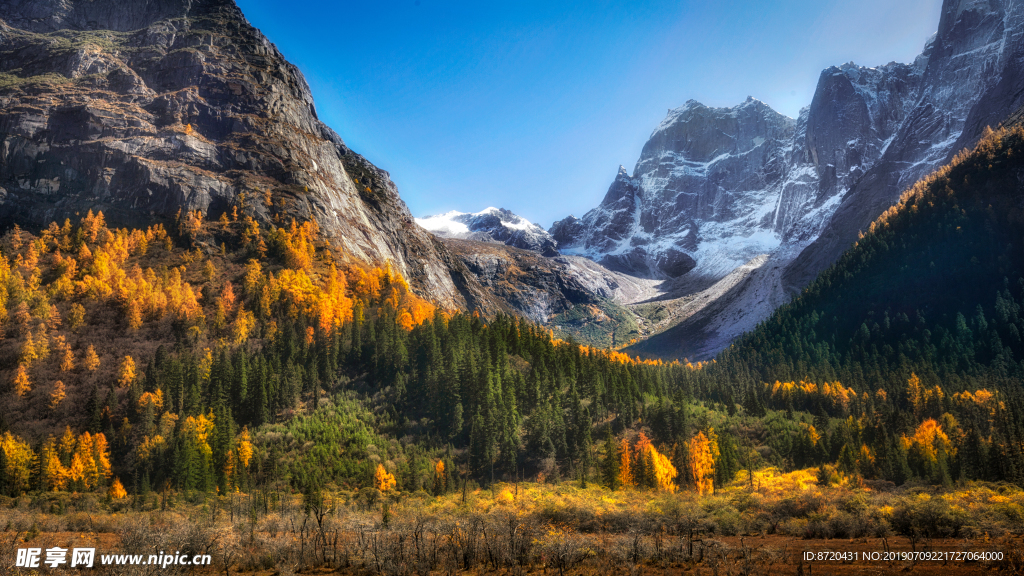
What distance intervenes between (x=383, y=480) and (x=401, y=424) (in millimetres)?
13278

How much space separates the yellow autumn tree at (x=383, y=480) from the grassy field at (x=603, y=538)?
1580 cm

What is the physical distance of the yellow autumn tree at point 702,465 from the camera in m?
67.2

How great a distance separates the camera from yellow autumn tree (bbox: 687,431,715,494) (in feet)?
221

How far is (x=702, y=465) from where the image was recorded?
2753 inches

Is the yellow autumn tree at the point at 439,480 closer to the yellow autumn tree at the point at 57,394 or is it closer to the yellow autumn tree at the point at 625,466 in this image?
the yellow autumn tree at the point at 625,466

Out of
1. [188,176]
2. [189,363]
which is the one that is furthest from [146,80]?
[189,363]

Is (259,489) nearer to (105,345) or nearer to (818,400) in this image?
(105,345)

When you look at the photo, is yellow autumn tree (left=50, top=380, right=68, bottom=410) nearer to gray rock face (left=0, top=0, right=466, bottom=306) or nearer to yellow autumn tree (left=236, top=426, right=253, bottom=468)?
yellow autumn tree (left=236, top=426, right=253, bottom=468)

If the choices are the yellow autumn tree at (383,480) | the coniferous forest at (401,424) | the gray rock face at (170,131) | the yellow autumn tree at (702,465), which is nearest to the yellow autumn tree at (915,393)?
the coniferous forest at (401,424)

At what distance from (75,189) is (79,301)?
136ft

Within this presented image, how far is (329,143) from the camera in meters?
158

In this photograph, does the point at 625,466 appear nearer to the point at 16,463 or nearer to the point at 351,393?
the point at 351,393

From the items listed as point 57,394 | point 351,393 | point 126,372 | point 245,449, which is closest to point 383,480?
point 245,449

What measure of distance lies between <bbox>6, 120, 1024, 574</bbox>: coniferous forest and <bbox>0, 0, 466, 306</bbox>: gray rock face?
32.8ft
